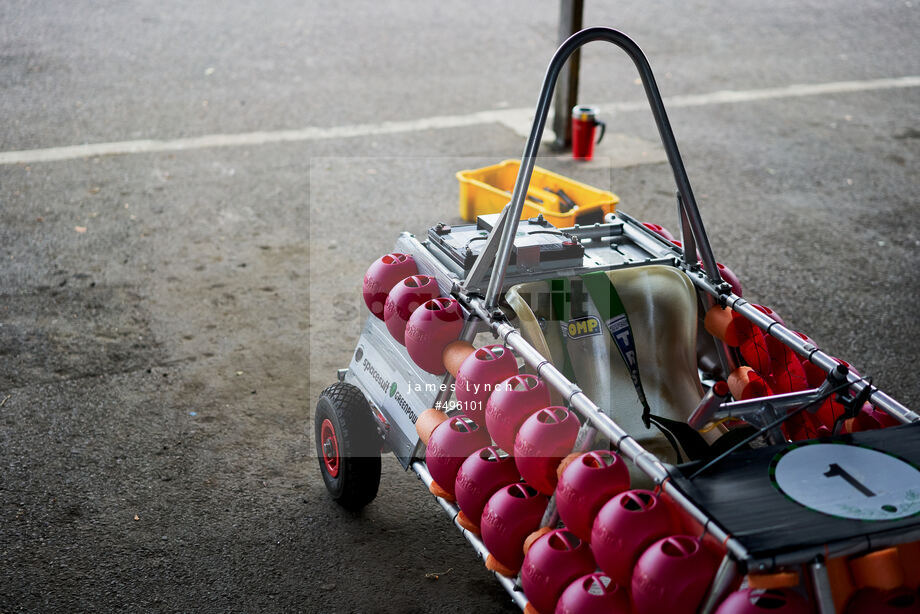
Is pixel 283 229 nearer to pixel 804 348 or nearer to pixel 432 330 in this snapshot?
pixel 432 330

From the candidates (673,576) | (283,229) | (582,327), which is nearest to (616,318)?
(582,327)

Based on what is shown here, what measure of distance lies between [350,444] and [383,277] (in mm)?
660

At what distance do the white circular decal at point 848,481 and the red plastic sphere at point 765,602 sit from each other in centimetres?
24

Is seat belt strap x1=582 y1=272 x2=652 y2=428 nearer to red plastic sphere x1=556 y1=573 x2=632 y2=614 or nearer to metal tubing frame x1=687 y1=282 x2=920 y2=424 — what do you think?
metal tubing frame x1=687 y1=282 x2=920 y2=424

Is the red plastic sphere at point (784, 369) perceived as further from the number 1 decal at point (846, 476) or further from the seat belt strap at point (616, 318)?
the number 1 decal at point (846, 476)

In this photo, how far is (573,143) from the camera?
7.30 meters

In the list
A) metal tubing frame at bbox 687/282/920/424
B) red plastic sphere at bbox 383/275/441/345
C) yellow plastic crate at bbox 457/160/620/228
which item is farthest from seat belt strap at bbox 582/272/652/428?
yellow plastic crate at bbox 457/160/620/228

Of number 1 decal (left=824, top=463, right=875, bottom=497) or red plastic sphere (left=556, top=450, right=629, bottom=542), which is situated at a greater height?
number 1 decal (left=824, top=463, right=875, bottom=497)

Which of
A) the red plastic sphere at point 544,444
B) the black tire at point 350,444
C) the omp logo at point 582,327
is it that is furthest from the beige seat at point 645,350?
the black tire at point 350,444

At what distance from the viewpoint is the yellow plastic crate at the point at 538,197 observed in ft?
18.0

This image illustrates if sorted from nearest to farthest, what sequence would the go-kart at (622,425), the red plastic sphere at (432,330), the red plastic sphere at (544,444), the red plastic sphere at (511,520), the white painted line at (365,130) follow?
the go-kart at (622,425), the red plastic sphere at (544,444), the red plastic sphere at (511,520), the red plastic sphere at (432,330), the white painted line at (365,130)

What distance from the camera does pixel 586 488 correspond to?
93.0 inches

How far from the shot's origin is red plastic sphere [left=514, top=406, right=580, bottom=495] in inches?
101

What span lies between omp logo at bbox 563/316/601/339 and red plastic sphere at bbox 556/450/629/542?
3.03 feet
